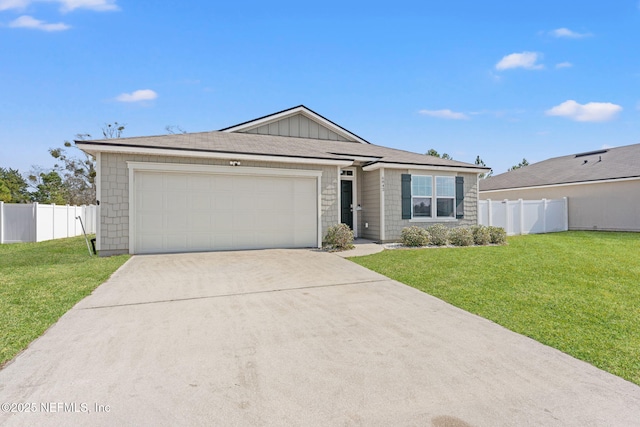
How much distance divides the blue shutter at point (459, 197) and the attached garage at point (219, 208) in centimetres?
589

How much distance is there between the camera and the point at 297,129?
14938mm

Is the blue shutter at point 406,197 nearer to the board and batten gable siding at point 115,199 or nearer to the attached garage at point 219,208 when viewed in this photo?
the attached garage at point 219,208

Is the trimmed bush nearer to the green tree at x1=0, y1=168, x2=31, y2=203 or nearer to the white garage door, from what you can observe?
the white garage door

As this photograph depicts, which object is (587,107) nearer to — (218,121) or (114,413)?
(218,121)

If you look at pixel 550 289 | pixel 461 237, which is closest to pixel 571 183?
pixel 461 237

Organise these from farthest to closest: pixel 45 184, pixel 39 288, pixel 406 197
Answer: pixel 45 184, pixel 406 197, pixel 39 288

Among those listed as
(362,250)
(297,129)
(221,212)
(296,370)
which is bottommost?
(296,370)

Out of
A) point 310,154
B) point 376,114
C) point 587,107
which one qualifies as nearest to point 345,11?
point 310,154

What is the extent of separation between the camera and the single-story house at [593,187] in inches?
633

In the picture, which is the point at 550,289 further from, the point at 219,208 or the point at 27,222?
the point at 27,222

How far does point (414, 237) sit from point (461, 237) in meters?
1.74

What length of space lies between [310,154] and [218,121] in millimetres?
15413

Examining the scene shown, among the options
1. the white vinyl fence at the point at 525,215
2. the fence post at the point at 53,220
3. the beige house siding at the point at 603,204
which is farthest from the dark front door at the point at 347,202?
the beige house siding at the point at 603,204

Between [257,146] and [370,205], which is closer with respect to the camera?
[257,146]
